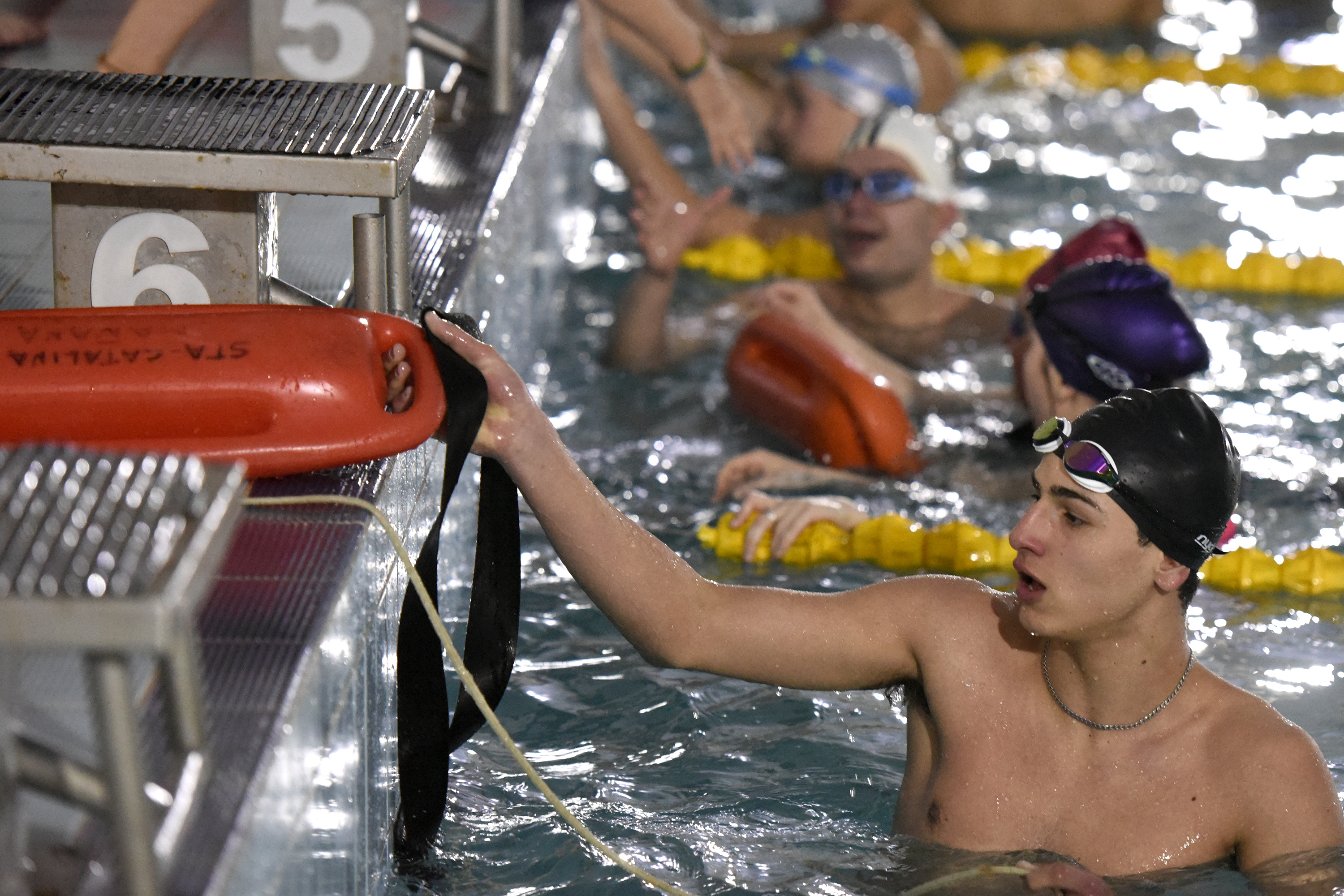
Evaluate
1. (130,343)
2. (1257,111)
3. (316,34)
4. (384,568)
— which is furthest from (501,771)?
(1257,111)

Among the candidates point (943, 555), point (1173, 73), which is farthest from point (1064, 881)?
point (1173, 73)

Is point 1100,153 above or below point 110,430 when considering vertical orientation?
below

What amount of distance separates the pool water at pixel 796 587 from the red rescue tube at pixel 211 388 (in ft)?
2.94

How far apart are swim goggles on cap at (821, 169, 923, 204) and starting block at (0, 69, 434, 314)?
308 cm

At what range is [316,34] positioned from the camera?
491 centimetres

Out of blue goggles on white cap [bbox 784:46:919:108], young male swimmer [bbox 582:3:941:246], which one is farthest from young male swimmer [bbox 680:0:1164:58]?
blue goggles on white cap [bbox 784:46:919:108]

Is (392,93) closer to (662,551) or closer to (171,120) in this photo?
(171,120)

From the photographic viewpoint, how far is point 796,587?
4430 mm

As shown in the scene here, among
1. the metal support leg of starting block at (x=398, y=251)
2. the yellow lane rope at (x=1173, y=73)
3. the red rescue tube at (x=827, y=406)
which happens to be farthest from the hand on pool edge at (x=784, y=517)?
the yellow lane rope at (x=1173, y=73)

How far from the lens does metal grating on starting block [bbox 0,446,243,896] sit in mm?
1391

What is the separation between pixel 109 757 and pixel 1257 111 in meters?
9.97

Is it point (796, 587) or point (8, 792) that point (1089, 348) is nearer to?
point (796, 587)

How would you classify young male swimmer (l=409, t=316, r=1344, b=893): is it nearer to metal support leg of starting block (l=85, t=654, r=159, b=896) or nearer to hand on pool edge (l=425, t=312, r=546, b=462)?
hand on pool edge (l=425, t=312, r=546, b=462)

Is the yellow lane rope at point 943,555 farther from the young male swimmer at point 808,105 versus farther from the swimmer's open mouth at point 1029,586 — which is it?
the young male swimmer at point 808,105
